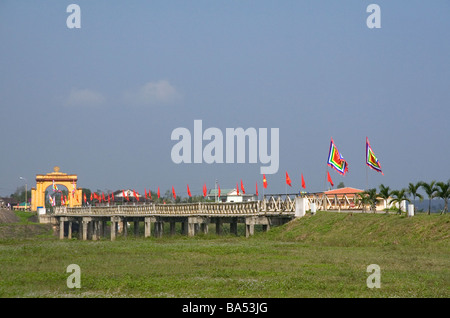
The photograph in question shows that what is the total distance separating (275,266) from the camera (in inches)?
904

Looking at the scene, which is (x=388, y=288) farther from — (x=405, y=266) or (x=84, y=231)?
(x=84, y=231)

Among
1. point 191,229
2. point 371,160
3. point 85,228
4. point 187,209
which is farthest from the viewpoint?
point 85,228

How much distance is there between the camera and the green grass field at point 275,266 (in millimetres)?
17250

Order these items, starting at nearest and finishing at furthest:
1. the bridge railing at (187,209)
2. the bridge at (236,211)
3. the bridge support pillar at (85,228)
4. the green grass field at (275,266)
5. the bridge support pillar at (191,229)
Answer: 1. the green grass field at (275,266)
2. the bridge at (236,211)
3. the bridge railing at (187,209)
4. the bridge support pillar at (191,229)
5. the bridge support pillar at (85,228)

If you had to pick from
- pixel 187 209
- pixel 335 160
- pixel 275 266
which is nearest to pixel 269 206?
pixel 335 160

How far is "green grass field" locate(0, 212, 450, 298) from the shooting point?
17.2 meters

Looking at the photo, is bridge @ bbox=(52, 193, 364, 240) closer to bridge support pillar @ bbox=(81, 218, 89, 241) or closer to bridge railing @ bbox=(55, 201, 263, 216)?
bridge railing @ bbox=(55, 201, 263, 216)

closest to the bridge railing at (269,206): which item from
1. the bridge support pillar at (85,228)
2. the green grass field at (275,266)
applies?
the green grass field at (275,266)

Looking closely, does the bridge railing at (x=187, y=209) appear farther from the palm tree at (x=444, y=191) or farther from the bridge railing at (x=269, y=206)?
the palm tree at (x=444, y=191)

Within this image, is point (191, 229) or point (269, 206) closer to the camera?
point (269, 206)

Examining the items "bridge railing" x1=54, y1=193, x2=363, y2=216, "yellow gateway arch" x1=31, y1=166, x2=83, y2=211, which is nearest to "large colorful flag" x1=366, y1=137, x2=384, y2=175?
"bridge railing" x1=54, y1=193, x2=363, y2=216

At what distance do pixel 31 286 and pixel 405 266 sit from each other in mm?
12454

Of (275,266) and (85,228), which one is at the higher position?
(275,266)

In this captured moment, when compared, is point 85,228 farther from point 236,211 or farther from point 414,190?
point 414,190
